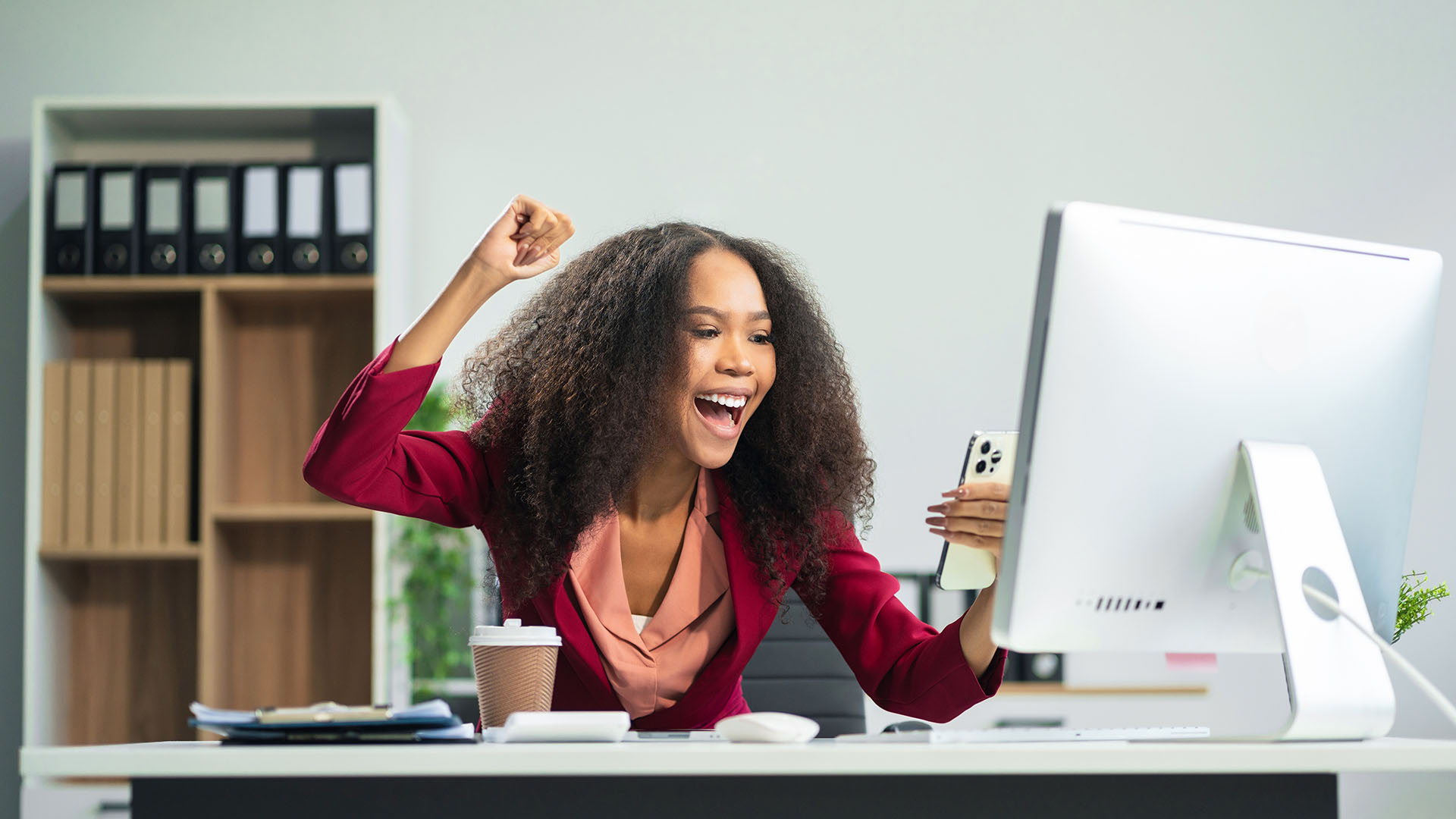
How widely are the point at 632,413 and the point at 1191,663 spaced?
187 centimetres

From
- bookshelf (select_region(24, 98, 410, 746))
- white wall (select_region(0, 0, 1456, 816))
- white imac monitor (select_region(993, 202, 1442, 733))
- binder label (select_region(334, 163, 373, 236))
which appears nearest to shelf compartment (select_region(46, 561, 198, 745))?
bookshelf (select_region(24, 98, 410, 746))

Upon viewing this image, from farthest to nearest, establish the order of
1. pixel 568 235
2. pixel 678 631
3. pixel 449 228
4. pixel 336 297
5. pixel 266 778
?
pixel 449 228 < pixel 336 297 < pixel 678 631 < pixel 568 235 < pixel 266 778

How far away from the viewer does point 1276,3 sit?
3105mm

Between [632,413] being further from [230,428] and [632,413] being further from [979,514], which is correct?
[230,428]

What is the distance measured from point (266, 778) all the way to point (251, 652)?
233cm

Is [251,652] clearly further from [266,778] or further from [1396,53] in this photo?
[1396,53]

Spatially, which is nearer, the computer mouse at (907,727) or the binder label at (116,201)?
the computer mouse at (907,727)

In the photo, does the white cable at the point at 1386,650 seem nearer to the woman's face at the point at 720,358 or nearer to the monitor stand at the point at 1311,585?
the monitor stand at the point at 1311,585

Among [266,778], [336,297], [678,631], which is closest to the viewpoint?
[266,778]

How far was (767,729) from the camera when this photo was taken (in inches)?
31.1

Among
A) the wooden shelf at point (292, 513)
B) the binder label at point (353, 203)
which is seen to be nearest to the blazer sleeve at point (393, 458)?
the wooden shelf at point (292, 513)

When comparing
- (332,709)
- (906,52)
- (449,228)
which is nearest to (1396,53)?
(906,52)

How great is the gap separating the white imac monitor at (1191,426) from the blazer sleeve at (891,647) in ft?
0.93

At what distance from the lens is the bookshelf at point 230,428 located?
2701mm
